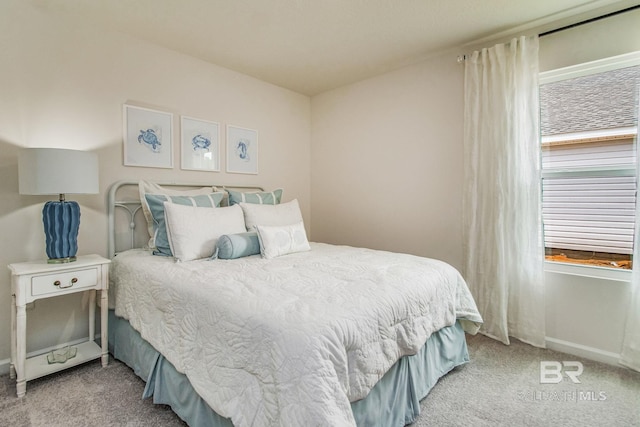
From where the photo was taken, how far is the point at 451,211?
9.28 feet

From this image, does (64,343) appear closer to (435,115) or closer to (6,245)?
(6,245)

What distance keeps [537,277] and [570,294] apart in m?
0.25

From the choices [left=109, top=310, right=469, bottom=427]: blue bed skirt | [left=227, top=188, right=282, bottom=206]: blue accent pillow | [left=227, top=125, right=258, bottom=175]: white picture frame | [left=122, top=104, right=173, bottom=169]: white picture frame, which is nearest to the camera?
[left=109, top=310, right=469, bottom=427]: blue bed skirt

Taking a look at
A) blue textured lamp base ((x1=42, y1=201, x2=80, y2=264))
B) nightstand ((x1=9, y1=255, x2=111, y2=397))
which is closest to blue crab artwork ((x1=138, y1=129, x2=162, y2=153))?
blue textured lamp base ((x1=42, y1=201, x2=80, y2=264))

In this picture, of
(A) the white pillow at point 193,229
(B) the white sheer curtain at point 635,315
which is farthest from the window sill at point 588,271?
(A) the white pillow at point 193,229

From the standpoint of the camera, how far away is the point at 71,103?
7.38 feet

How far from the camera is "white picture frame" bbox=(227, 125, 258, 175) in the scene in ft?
10.4

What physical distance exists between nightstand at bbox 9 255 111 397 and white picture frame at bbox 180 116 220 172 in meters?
1.14

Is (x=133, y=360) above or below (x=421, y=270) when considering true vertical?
below

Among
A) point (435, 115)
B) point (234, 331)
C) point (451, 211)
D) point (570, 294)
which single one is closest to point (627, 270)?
point (570, 294)

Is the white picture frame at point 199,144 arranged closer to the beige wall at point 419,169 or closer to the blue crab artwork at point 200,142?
the blue crab artwork at point 200,142

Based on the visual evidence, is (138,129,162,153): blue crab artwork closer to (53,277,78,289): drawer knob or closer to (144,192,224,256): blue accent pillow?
(144,192,224,256): blue accent pillow

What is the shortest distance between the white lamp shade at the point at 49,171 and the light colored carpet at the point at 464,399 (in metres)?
1.15

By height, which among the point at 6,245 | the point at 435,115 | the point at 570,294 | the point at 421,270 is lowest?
the point at 570,294
